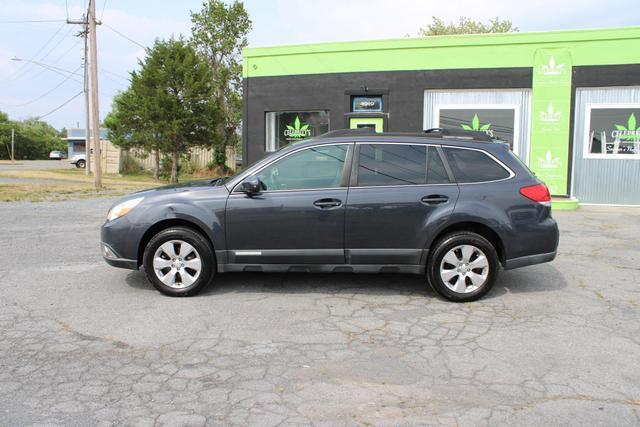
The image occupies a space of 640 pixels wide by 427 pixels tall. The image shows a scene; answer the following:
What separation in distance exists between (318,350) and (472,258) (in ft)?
6.92

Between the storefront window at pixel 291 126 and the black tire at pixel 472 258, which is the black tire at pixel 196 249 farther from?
the storefront window at pixel 291 126

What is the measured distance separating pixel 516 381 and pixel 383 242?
6.95ft

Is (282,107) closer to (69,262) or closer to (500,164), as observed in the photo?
(69,262)

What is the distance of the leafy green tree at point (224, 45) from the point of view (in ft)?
110

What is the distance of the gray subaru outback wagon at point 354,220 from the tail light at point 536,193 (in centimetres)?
1

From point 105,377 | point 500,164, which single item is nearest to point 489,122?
point 500,164

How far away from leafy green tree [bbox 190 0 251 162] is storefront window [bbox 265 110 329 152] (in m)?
18.0

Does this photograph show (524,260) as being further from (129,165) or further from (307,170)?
(129,165)

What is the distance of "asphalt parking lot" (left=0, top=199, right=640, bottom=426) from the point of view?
131 inches

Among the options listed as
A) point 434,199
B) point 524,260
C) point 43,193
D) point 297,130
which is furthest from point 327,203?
point 43,193

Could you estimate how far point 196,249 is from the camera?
219 inches

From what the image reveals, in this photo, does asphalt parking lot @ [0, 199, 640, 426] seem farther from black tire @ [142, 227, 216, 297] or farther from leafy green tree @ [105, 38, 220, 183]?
leafy green tree @ [105, 38, 220, 183]

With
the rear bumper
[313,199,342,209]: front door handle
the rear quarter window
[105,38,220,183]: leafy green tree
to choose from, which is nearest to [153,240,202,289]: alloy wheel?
[313,199,342,209]: front door handle

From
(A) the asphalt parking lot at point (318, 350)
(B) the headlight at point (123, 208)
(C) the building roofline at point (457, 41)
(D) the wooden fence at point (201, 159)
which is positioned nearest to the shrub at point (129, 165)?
(D) the wooden fence at point (201, 159)
